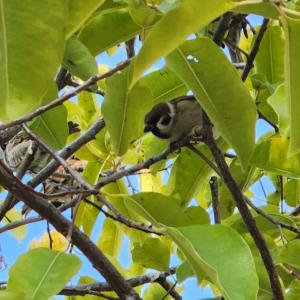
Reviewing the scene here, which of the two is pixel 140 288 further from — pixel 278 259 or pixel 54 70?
pixel 54 70

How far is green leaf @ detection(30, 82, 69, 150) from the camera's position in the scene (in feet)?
6.73

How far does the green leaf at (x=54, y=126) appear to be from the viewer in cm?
205

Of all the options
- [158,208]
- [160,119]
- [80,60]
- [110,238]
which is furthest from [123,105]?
[160,119]

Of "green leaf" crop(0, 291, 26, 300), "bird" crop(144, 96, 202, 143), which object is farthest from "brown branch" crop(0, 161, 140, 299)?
"bird" crop(144, 96, 202, 143)

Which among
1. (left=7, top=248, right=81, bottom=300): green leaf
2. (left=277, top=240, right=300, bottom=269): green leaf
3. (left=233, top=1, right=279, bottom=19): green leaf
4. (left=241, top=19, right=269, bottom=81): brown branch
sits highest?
(left=241, top=19, right=269, bottom=81): brown branch

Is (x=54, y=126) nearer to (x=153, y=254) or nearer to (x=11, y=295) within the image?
(x=153, y=254)

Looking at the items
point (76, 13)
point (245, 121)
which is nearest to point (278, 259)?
point (245, 121)

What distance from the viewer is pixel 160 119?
3.55 metres

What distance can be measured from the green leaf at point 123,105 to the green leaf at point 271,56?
503 mm

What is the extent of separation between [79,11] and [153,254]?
1.10 m

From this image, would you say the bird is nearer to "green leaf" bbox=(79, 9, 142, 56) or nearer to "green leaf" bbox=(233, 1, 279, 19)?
"green leaf" bbox=(79, 9, 142, 56)

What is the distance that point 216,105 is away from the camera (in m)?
1.46

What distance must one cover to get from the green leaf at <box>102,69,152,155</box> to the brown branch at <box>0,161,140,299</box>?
283mm

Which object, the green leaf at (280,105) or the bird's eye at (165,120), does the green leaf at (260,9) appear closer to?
the green leaf at (280,105)
